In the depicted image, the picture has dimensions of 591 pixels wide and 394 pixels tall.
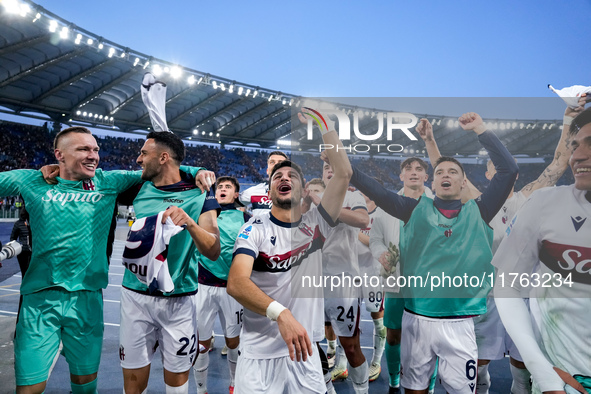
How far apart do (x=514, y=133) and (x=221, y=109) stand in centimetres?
2306

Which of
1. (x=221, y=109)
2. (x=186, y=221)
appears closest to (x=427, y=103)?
(x=186, y=221)

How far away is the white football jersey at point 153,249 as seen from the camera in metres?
2.59

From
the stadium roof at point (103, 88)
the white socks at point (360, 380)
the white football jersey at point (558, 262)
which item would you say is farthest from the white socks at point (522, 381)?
the stadium roof at point (103, 88)

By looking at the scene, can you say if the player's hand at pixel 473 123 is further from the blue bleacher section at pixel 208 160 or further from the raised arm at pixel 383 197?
the raised arm at pixel 383 197

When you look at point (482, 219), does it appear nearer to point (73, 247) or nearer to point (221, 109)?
point (73, 247)

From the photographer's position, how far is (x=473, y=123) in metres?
2.58

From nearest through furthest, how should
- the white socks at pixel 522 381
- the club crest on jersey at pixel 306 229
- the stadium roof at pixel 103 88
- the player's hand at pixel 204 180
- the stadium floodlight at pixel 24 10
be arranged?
1. the club crest on jersey at pixel 306 229
2. the player's hand at pixel 204 180
3. the white socks at pixel 522 381
4. the stadium floodlight at pixel 24 10
5. the stadium roof at pixel 103 88

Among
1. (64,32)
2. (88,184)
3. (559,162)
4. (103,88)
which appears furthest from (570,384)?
(103,88)

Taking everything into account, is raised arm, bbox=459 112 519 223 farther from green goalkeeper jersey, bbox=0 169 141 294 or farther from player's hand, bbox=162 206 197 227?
green goalkeeper jersey, bbox=0 169 141 294

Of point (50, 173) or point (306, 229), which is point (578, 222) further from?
point (50, 173)

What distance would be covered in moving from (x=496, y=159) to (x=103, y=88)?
21599 millimetres

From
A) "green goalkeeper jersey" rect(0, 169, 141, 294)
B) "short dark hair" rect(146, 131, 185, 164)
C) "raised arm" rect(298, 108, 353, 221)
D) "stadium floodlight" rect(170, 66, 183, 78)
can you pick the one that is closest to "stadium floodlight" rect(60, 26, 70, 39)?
"stadium floodlight" rect(170, 66, 183, 78)

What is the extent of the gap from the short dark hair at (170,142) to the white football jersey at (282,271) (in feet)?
3.11

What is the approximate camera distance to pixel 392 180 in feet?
10.4
